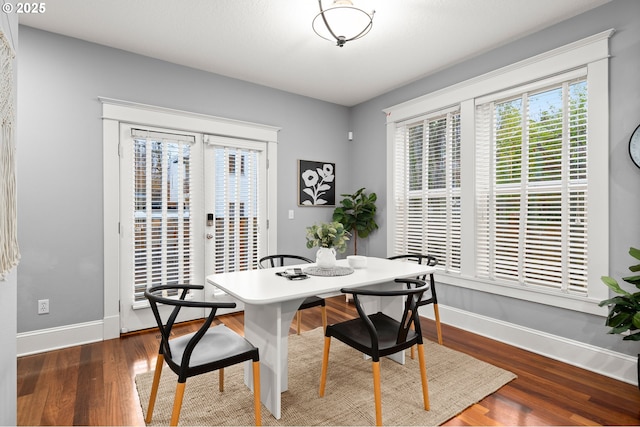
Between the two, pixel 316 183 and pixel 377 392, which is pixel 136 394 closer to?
pixel 377 392

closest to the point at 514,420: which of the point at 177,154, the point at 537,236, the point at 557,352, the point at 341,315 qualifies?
the point at 557,352

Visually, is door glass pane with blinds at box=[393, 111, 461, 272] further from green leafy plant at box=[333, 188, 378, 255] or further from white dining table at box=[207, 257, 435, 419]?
white dining table at box=[207, 257, 435, 419]

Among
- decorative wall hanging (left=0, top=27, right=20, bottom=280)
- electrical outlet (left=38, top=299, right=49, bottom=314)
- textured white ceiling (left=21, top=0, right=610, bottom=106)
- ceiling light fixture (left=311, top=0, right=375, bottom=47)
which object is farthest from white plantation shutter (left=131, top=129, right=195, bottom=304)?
ceiling light fixture (left=311, top=0, right=375, bottom=47)

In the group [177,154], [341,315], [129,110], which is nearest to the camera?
[129,110]

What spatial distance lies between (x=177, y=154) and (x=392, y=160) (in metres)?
2.49

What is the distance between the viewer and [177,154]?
3443mm

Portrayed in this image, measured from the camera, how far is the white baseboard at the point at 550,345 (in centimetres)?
234

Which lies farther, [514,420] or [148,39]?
[148,39]

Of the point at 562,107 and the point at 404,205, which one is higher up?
the point at 562,107

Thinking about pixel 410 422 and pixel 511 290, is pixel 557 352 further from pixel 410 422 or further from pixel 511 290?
pixel 410 422

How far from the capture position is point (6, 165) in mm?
1305

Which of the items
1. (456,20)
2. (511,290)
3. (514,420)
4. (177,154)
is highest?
(456,20)

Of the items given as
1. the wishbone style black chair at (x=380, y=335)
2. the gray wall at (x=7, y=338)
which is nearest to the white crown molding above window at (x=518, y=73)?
the wishbone style black chair at (x=380, y=335)

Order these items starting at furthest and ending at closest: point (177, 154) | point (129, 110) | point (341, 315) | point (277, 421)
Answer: point (341, 315) → point (177, 154) → point (129, 110) → point (277, 421)
